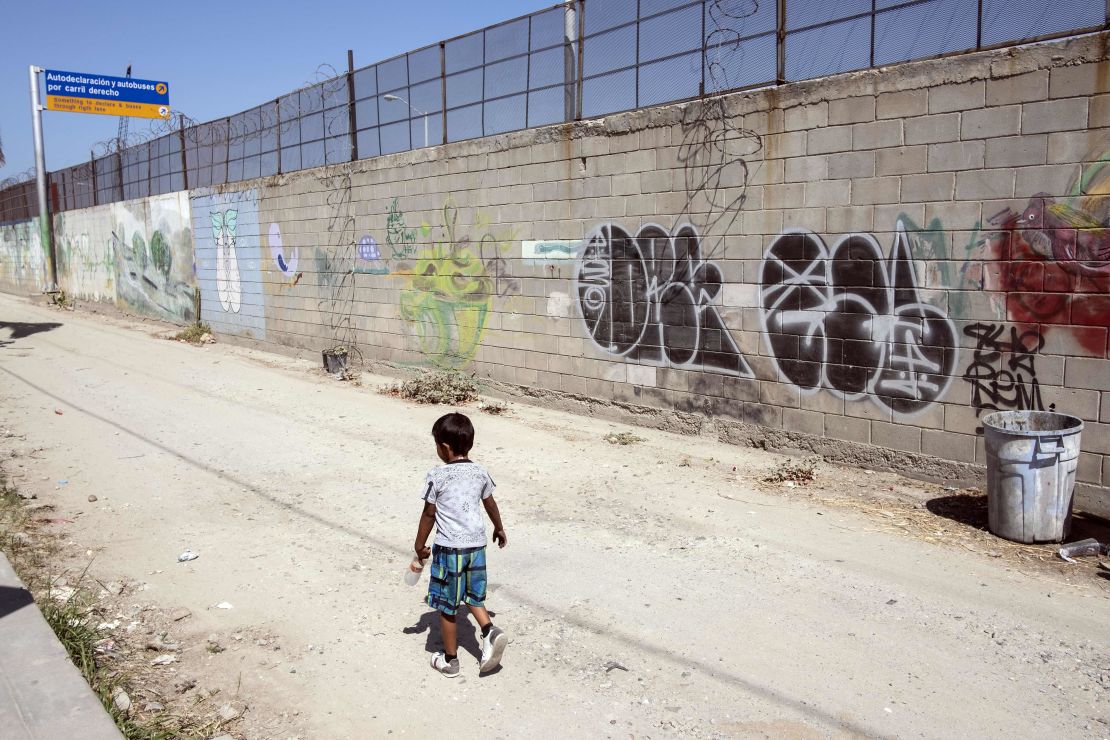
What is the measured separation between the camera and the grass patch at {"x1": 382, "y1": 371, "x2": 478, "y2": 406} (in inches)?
411

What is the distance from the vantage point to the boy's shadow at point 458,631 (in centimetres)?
405

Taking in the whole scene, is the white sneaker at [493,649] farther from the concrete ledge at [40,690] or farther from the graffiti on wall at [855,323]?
the graffiti on wall at [855,323]

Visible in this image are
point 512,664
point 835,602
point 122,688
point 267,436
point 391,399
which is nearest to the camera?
point 122,688

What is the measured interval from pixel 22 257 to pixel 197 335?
64.5ft

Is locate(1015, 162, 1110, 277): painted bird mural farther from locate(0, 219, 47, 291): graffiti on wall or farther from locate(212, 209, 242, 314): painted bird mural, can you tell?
locate(0, 219, 47, 291): graffiti on wall

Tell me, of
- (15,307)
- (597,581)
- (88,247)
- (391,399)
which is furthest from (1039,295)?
(15,307)

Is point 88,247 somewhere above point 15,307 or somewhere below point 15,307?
above

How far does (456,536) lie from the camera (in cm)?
365

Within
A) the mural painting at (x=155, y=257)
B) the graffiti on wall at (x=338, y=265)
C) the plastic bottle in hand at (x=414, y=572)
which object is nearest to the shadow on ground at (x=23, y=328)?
the mural painting at (x=155, y=257)

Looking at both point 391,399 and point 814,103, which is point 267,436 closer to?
point 391,399

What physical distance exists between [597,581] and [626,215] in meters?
4.93

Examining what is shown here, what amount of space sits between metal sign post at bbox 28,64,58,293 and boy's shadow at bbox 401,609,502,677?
26.2 meters

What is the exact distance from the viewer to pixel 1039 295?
586cm

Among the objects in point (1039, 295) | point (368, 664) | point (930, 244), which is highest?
point (930, 244)
